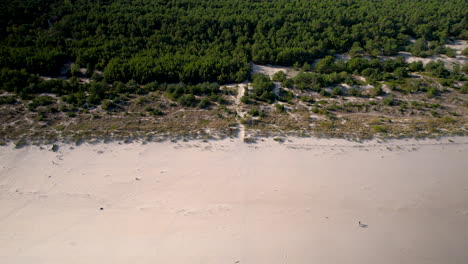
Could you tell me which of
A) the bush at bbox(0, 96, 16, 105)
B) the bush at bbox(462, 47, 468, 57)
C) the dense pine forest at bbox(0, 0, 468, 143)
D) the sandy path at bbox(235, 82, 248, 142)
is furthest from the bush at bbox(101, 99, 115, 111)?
the bush at bbox(462, 47, 468, 57)

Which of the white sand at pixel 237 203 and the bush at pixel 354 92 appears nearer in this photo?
the white sand at pixel 237 203

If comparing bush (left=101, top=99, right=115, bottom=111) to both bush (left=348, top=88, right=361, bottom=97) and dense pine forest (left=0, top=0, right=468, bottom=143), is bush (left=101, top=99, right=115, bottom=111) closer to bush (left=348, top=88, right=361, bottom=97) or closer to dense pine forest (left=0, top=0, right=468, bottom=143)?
dense pine forest (left=0, top=0, right=468, bottom=143)

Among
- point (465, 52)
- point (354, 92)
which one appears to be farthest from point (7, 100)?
point (465, 52)

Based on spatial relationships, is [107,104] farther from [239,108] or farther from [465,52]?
[465,52]

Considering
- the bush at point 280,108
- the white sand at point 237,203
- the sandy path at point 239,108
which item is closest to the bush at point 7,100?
the white sand at point 237,203

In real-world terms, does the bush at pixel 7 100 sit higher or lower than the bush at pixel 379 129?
higher

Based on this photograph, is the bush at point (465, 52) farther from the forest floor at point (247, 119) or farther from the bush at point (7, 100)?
the bush at point (7, 100)

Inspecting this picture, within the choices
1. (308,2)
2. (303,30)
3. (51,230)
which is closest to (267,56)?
(303,30)
